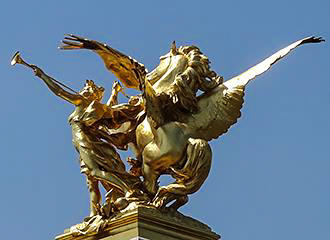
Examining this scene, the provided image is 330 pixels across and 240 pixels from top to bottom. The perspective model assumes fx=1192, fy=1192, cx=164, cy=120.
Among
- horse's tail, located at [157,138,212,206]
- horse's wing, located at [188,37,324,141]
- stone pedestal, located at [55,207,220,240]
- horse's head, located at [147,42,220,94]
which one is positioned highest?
horse's head, located at [147,42,220,94]

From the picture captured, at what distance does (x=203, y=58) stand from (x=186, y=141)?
42.6 inches

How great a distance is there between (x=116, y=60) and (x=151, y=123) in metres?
0.93

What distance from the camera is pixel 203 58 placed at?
13.5 meters

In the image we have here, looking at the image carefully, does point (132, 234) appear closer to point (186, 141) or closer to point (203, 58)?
point (186, 141)

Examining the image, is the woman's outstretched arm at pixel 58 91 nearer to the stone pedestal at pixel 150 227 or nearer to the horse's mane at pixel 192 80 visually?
the horse's mane at pixel 192 80

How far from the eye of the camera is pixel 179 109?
13234 millimetres

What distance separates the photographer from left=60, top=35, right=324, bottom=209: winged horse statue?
12.9 metres

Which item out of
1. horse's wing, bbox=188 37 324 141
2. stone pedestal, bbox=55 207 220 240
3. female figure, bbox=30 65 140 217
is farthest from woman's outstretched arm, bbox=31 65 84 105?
stone pedestal, bbox=55 207 220 240

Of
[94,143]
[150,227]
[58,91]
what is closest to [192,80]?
[94,143]

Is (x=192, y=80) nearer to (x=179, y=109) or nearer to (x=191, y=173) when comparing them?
(x=179, y=109)

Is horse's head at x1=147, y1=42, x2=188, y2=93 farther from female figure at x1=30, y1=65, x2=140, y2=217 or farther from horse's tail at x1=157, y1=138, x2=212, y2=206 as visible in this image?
horse's tail at x1=157, y1=138, x2=212, y2=206

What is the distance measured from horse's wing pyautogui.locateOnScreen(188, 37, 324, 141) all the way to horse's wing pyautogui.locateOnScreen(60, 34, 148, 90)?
0.76 meters

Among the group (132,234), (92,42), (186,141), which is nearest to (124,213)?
(132,234)

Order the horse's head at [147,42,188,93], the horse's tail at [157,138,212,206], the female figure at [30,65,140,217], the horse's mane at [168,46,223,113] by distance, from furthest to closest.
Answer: the horse's head at [147,42,188,93] → the horse's mane at [168,46,223,113] → the female figure at [30,65,140,217] → the horse's tail at [157,138,212,206]
